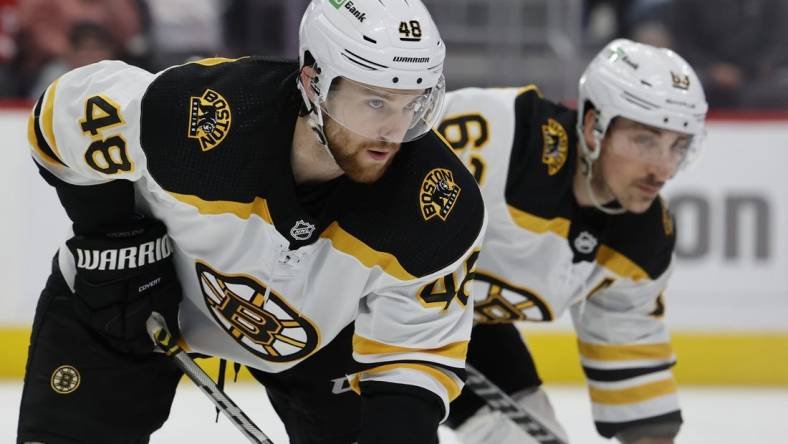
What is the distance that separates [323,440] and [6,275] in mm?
1899

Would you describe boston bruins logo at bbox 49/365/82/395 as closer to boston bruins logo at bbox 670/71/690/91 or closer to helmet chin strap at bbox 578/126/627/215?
helmet chin strap at bbox 578/126/627/215

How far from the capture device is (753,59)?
4.74 m

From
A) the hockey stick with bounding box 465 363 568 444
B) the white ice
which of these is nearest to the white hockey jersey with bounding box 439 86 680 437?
the hockey stick with bounding box 465 363 568 444

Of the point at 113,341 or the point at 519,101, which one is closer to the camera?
the point at 113,341

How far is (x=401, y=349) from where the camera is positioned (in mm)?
2014

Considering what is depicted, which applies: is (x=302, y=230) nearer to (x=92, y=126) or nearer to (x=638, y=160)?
(x=92, y=126)

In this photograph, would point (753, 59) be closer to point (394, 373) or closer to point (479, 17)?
point (479, 17)

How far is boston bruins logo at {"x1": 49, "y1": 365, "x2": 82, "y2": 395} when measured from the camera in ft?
6.83

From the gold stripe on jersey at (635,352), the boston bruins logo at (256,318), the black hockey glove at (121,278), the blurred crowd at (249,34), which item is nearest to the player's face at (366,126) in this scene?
the boston bruins logo at (256,318)

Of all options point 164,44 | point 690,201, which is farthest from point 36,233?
point 690,201

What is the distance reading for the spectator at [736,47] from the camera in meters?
4.66

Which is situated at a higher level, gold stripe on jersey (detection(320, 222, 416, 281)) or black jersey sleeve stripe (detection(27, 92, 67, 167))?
black jersey sleeve stripe (detection(27, 92, 67, 167))

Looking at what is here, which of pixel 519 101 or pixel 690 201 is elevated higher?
pixel 519 101

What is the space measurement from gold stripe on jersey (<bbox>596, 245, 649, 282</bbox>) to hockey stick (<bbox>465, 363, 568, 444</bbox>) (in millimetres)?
354
